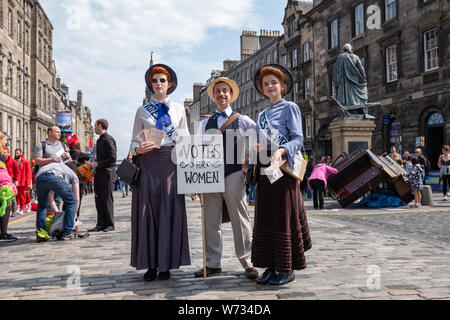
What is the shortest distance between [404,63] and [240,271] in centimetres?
2062

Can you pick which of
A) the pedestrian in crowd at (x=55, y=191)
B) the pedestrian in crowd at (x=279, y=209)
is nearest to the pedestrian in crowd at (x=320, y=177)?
the pedestrian in crowd at (x=55, y=191)

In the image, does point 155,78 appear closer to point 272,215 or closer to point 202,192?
point 202,192

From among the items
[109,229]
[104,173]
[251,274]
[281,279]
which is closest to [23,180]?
[104,173]

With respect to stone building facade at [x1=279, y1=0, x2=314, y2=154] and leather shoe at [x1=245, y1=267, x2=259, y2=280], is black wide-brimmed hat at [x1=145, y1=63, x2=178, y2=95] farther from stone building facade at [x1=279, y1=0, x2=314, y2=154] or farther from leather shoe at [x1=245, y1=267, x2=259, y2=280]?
stone building facade at [x1=279, y1=0, x2=314, y2=154]

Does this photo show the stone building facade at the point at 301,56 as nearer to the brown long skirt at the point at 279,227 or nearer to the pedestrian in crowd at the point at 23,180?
the pedestrian in crowd at the point at 23,180

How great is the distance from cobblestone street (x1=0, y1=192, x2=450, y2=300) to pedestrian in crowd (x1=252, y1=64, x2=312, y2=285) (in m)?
0.22

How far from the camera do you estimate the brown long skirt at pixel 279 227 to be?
146 inches

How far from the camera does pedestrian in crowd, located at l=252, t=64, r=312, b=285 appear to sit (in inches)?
147

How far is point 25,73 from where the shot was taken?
3491 centimetres

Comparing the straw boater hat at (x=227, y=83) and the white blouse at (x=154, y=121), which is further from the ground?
the straw boater hat at (x=227, y=83)

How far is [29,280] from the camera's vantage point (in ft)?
13.8

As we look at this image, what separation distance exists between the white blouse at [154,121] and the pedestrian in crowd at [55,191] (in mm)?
2933

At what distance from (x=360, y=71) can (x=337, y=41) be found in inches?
599

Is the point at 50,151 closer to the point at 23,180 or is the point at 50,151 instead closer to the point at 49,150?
the point at 49,150
